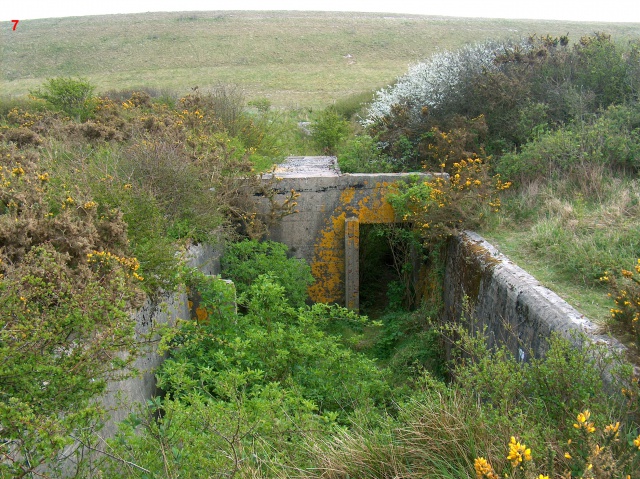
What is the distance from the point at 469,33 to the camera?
175ft

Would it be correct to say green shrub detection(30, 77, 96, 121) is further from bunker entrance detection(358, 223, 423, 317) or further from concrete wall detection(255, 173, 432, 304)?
bunker entrance detection(358, 223, 423, 317)

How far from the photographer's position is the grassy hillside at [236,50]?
35.7 meters

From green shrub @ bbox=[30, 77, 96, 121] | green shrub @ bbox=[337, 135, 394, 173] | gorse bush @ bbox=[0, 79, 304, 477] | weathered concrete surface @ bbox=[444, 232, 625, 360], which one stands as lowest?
weathered concrete surface @ bbox=[444, 232, 625, 360]

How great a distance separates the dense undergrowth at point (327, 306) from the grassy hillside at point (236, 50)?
62.8 ft

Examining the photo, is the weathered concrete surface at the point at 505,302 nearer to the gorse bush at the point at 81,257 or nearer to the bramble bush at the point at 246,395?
the bramble bush at the point at 246,395

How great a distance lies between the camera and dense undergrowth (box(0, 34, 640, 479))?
2.72 meters

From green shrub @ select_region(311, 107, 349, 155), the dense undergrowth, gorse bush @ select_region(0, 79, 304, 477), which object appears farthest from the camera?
green shrub @ select_region(311, 107, 349, 155)

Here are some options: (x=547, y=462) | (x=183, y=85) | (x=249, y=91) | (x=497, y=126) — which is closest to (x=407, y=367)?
(x=547, y=462)

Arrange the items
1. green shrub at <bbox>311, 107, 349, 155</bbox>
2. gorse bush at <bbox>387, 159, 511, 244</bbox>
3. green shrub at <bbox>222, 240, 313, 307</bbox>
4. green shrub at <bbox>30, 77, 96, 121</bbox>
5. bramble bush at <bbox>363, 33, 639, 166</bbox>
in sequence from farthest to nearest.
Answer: green shrub at <bbox>30, 77, 96, 121</bbox>
green shrub at <bbox>311, 107, 349, 155</bbox>
bramble bush at <bbox>363, 33, 639, 166</bbox>
green shrub at <bbox>222, 240, 313, 307</bbox>
gorse bush at <bbox>387, 159, 511, 244</bbox>

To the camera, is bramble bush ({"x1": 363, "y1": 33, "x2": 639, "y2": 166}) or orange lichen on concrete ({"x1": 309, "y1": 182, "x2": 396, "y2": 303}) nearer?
orange lichen on concrete ({"x1": 309, "y1": 182, "x2": 396, "y2": 303})

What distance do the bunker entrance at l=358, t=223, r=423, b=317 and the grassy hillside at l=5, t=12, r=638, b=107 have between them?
19.6 metres

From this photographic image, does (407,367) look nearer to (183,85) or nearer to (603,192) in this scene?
(603,192)

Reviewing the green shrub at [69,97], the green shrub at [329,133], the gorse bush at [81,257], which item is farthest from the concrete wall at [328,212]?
the green shrub at [69,97]

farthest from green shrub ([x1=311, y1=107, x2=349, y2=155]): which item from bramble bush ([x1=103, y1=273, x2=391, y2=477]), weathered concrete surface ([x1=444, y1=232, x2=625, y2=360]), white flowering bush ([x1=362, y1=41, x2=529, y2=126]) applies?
bramble bush ([x1=103, y1=273, x2=391, y2=477])
